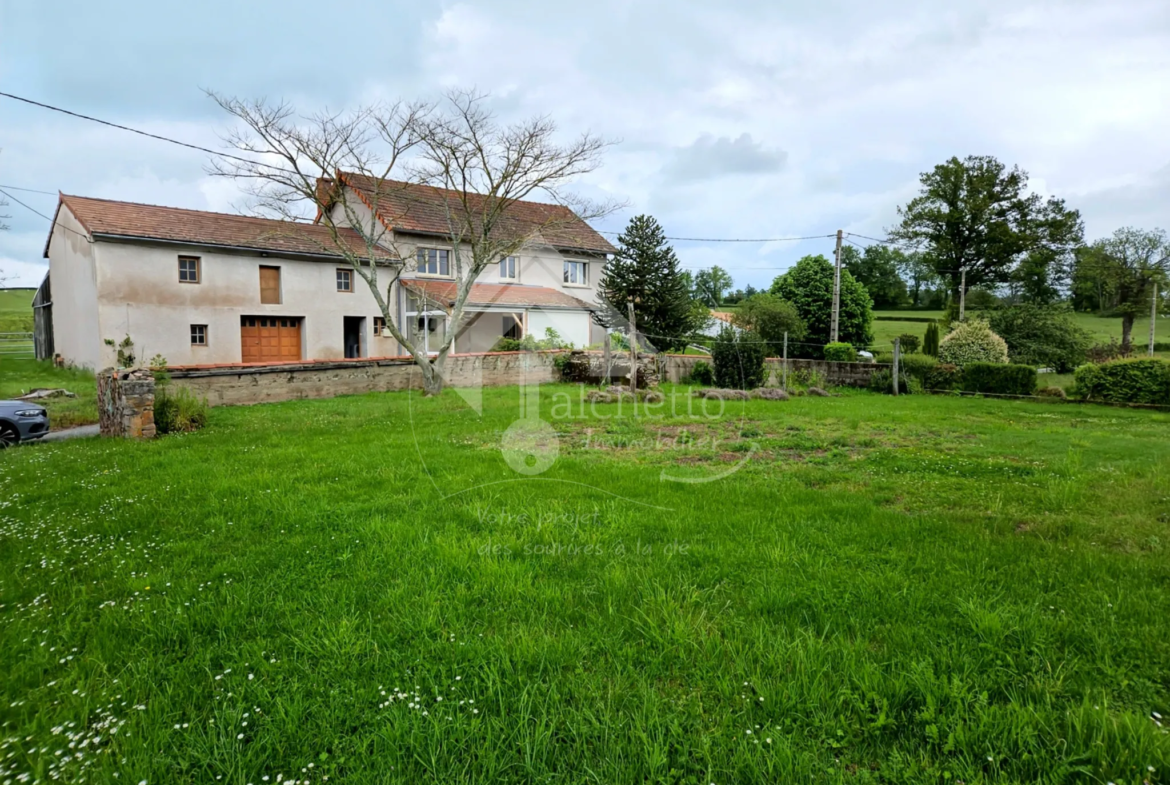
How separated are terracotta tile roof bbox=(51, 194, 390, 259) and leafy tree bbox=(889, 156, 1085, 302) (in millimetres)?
36722

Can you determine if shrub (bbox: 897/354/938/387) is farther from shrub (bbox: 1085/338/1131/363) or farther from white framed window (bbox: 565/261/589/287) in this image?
white framed window (bbox: 565/261/589/287)

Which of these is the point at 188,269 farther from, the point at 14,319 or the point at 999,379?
the point at 999,379

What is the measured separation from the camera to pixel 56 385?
15336 millimetres

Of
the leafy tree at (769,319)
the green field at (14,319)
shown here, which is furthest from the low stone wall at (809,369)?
the green field at (14,319)

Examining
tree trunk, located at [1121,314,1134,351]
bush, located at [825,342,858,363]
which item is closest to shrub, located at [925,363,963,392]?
bush, located at [825,342,858,363]

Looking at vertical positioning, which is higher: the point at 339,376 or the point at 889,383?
the point at 339,376

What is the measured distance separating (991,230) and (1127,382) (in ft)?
94.5

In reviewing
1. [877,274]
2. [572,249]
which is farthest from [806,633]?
[877,274]

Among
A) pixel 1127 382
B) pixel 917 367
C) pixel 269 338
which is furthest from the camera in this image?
pixel 269 338

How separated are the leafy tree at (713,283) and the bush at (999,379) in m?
58.1

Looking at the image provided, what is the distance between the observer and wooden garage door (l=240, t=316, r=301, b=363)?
21594 millimetres

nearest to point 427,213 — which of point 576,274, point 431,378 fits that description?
point 576,274

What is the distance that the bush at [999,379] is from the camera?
50.2 feet

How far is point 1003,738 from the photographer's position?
79.9 inches
